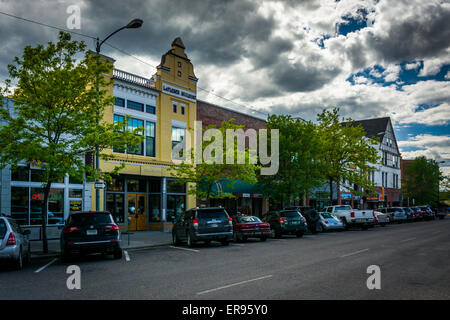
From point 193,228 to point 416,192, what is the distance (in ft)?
218

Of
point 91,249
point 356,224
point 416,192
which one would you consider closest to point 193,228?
point 91,249

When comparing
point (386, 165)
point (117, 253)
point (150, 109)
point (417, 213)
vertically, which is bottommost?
point (417, 213)

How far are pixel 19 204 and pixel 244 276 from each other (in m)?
14.3

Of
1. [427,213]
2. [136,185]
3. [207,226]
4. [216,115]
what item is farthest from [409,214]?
[207,226]

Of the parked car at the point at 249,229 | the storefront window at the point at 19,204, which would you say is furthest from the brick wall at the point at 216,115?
the storefront window at the point at 19,204

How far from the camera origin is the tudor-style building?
64.8 m

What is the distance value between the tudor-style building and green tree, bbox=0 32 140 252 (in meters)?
53.9

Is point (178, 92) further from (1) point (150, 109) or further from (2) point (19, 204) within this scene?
(2) point (19, 204)

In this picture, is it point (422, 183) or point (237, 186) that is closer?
point (237, 186)

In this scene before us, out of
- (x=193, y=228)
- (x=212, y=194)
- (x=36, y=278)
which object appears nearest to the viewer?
(x=36, y=278)

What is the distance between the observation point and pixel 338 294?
7.07 meters

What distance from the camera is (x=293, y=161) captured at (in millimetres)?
30375

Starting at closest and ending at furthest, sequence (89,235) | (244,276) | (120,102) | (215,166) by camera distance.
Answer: (244,276) → (89,235) → (215,166) → (120,102)
